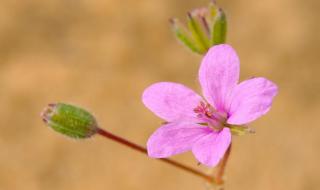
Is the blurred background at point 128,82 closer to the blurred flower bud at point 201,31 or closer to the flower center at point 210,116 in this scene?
the blurred flower bud at point 201,31

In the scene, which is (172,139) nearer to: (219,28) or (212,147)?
(212,147)

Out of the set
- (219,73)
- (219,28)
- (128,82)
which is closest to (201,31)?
(219,28)

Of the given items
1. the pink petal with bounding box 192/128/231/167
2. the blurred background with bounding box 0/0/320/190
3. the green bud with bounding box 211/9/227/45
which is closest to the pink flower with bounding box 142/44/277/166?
the pink petal with bounding box 192/128/231/167

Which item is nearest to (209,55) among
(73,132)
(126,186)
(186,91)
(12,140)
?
(186,91)

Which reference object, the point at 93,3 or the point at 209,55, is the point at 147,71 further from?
the point at 209,55

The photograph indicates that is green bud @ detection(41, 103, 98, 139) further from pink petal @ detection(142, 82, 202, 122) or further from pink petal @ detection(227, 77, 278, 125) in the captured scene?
pink petal @ detection(227, 77, 278, 125)

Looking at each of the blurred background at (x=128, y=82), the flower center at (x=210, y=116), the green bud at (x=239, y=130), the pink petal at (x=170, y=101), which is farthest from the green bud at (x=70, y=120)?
the blurred background at (x=128, y=82)
